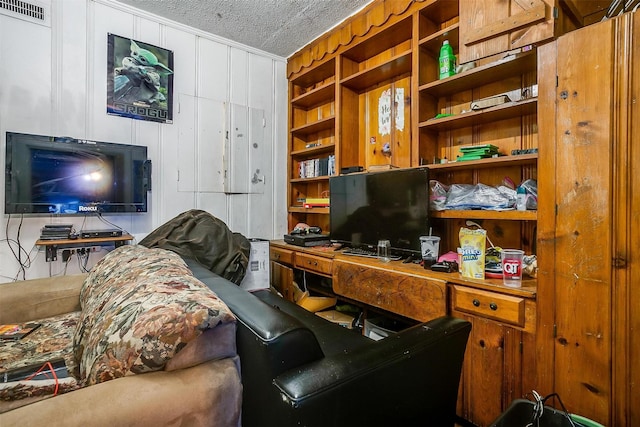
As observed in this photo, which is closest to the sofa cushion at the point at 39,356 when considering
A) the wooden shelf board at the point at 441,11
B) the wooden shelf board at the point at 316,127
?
the wooden shelf board at the point at 316,127

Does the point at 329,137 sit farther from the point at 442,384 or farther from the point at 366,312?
the point at 442,384

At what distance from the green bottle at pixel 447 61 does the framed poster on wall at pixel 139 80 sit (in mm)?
2216

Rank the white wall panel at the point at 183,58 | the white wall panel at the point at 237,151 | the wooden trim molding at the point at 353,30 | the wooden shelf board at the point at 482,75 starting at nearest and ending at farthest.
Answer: the wooden shelf board at the point at 482,75 → the wooden trim molding at the point at 353,30 → the white wall panel at the point at 183,58 → the white wall panel at the point at 237,151

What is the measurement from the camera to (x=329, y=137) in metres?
3.21

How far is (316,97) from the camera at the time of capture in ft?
10.4

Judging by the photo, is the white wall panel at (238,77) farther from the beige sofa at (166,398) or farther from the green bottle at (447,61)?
the beige sofa at (166,398)

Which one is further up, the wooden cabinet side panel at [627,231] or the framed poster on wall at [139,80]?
the framed poster on wall at [139,80]

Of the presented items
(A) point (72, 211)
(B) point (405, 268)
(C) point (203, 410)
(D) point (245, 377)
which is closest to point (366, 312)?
(B) point (405, 268)

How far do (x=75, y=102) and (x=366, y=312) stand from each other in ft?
8.90

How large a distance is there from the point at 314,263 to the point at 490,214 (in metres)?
1.31

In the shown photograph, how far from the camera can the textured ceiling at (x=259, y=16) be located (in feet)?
8.05

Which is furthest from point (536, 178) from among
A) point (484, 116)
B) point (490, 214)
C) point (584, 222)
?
point (584, 222)

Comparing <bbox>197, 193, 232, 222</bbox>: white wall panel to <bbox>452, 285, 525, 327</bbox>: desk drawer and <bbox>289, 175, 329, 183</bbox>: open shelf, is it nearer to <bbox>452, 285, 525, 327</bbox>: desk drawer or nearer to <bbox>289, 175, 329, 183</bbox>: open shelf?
<bbox>289, 175, 329, 183</bbox>: open shelf

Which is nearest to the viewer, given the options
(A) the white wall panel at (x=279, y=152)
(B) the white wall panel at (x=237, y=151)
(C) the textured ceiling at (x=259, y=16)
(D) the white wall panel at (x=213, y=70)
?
(C) the textured ceiling at (x=259, y=16)
